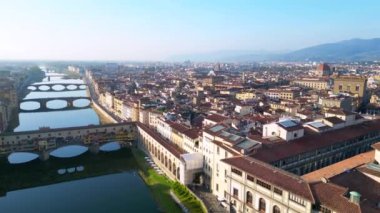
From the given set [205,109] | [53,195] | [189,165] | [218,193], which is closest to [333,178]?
[218,193]

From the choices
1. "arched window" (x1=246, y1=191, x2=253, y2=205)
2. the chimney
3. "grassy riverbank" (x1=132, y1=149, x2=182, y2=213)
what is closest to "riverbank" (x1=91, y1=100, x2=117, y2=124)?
"grassy riverbank" (x1=132, y1=149, x2=182, y2=213)

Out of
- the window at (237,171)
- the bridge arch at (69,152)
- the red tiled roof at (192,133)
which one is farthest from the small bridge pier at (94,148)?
the window at (237,171)

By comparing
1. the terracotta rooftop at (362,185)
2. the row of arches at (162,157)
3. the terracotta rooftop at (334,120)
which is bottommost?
the row of arches at (162,157)

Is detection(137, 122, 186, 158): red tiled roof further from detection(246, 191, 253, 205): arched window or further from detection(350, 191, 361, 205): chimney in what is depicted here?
detection(350, 191, 361, 205): chimney

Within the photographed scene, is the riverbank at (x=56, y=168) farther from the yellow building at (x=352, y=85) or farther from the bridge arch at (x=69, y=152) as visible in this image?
the yellow building at (x=352, y=85)

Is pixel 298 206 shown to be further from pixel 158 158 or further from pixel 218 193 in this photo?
pixel 158 158

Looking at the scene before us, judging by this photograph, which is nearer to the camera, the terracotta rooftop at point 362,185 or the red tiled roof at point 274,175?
the terracotta rooftop at point 362,185
